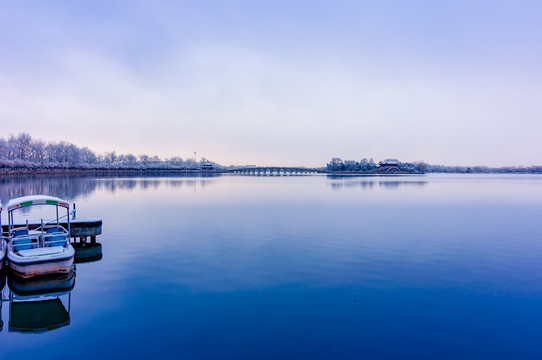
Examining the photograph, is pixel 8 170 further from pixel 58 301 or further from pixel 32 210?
pixel 58 301

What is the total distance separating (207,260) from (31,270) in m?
8.31

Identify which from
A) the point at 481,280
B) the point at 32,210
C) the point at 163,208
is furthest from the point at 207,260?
the point at 32,210

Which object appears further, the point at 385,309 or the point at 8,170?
the point at 8,170

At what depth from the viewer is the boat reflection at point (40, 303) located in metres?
12.6

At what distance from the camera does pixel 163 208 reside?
45281mm

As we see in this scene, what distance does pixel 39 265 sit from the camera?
634 inches

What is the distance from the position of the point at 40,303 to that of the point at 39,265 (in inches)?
89.4

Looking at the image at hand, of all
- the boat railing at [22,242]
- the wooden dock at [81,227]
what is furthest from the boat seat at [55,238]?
the wooden dock at [81,227]

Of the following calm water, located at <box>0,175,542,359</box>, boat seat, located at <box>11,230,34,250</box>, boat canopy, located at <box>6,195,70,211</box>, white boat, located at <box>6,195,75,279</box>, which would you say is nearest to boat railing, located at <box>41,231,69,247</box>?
white boat, located at <box>6,195,75,279</box>

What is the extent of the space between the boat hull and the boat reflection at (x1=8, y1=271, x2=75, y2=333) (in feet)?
1.09

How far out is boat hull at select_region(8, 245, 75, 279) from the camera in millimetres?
15953

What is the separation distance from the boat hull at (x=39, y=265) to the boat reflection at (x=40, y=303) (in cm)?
33

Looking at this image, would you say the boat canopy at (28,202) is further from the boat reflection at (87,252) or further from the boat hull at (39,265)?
the boat reflection at (87,252)

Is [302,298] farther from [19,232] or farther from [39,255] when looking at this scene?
[19,232]
